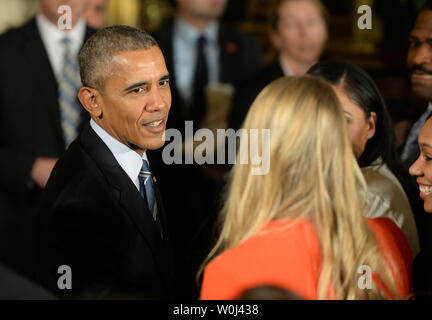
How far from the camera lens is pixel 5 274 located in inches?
37.3

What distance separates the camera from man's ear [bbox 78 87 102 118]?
1272mm

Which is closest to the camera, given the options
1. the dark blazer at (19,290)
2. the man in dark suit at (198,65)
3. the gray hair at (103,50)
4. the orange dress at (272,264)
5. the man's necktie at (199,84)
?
the dark blazer at (19,290)

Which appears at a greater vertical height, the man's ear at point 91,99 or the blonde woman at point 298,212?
the man's ear at point 91,99

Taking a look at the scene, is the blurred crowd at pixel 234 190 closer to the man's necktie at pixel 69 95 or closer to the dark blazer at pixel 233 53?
the man's necktie at pixel 69 95

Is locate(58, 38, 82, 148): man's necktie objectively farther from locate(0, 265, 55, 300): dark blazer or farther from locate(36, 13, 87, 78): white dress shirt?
locate(0, 265, 55, 300): dark blazer

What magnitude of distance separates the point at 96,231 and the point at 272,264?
0.38 meters

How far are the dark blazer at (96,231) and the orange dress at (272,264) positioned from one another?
209mm

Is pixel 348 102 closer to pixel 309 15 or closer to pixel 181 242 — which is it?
pixel 181 242

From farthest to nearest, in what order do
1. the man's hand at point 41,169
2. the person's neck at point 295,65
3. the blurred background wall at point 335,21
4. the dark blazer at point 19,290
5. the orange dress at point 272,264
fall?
the blurred background wall at point 335,21, the person's neck at point 295,65, the man's hand at point 41,169, the orange dress at point 272,264, the dark blazer at point 19,290

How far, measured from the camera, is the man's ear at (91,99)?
127 centimetres

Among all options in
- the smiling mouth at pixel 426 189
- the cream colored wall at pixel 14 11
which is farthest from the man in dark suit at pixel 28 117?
the cream colored wall at pixel 14 11

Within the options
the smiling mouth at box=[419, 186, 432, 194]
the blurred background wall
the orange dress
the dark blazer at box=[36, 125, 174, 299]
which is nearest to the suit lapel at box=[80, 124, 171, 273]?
the dark blazer at box=[36, 125, 174, 299]

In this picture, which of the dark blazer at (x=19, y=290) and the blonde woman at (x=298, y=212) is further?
the blonde woman at (x=298, y=212)

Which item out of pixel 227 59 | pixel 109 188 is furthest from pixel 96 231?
pixel 227 59
